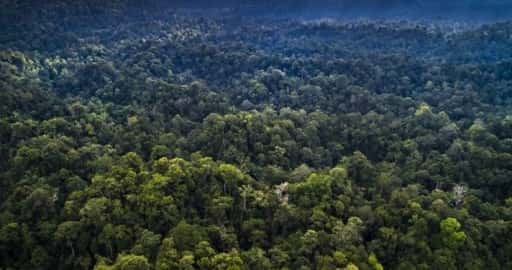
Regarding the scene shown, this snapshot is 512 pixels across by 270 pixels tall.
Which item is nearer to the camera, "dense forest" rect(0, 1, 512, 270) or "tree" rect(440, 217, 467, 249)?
"dense forest" rect(0, 1, 512, 270)

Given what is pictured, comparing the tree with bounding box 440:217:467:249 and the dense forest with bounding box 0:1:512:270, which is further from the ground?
the dense forest with bounding box 0:1:512:270

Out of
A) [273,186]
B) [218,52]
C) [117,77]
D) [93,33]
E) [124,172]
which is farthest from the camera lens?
[93,33]

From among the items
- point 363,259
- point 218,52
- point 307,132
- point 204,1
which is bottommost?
point 363,259

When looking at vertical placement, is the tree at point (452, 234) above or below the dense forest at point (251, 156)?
below

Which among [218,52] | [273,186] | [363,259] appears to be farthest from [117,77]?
[363,259]

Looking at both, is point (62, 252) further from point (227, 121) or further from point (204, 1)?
point (204, 1)

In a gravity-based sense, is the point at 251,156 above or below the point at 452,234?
above

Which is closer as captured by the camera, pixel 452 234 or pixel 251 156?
pixel 452 234

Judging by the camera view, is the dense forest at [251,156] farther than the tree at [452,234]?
No
